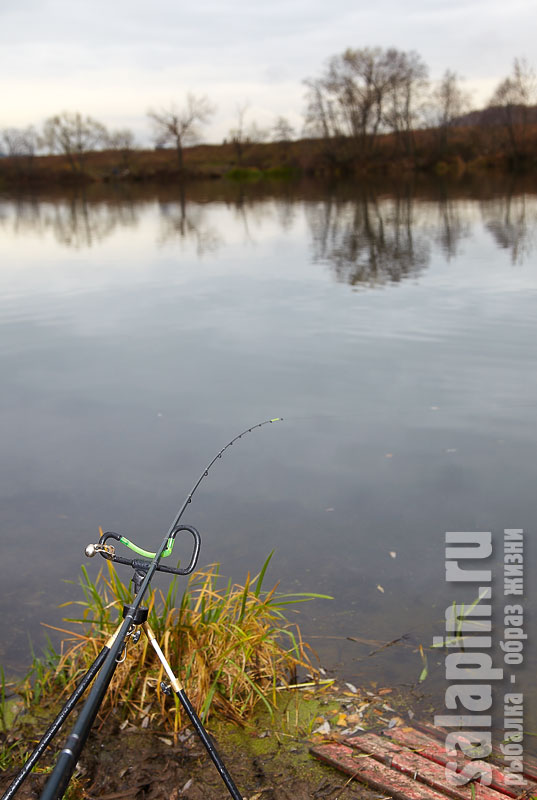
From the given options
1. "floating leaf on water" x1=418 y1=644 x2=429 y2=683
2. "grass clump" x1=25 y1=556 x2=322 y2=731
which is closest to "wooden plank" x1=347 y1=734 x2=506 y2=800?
"grass clump" x1=25 y1=556 x2=322 y2=731

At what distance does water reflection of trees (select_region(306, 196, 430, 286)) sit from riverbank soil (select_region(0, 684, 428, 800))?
38.2 ft

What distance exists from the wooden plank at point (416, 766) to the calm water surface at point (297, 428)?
26.7 inches

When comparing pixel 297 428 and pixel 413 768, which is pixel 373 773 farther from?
pixel 297 428

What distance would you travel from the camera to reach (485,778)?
8.85 ft

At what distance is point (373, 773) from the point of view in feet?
9.13

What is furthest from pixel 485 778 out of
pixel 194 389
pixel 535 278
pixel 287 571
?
pixel 535 278

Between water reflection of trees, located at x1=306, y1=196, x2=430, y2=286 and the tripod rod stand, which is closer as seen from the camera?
the tripod rod stand

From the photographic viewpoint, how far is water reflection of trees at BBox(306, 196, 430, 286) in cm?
1574

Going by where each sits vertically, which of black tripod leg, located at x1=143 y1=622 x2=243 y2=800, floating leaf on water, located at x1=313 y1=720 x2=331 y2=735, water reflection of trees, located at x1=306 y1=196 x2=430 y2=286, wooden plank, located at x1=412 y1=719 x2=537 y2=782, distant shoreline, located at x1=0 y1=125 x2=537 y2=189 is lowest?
floating leaf on water, located at x1=313 y1=720 x2=331 y2=735

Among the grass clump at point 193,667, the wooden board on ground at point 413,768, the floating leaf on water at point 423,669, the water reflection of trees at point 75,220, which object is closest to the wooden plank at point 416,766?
the wooden board on ground at point 413,768

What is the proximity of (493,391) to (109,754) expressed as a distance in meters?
5.86

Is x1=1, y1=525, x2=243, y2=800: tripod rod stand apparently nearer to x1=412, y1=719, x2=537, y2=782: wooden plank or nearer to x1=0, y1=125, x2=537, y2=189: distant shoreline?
x1=412, y1=719, x2=537, y2=782: wooden plank

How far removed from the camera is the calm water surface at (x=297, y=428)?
4.62m

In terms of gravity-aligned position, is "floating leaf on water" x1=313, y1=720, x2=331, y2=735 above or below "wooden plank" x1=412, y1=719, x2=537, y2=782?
below
